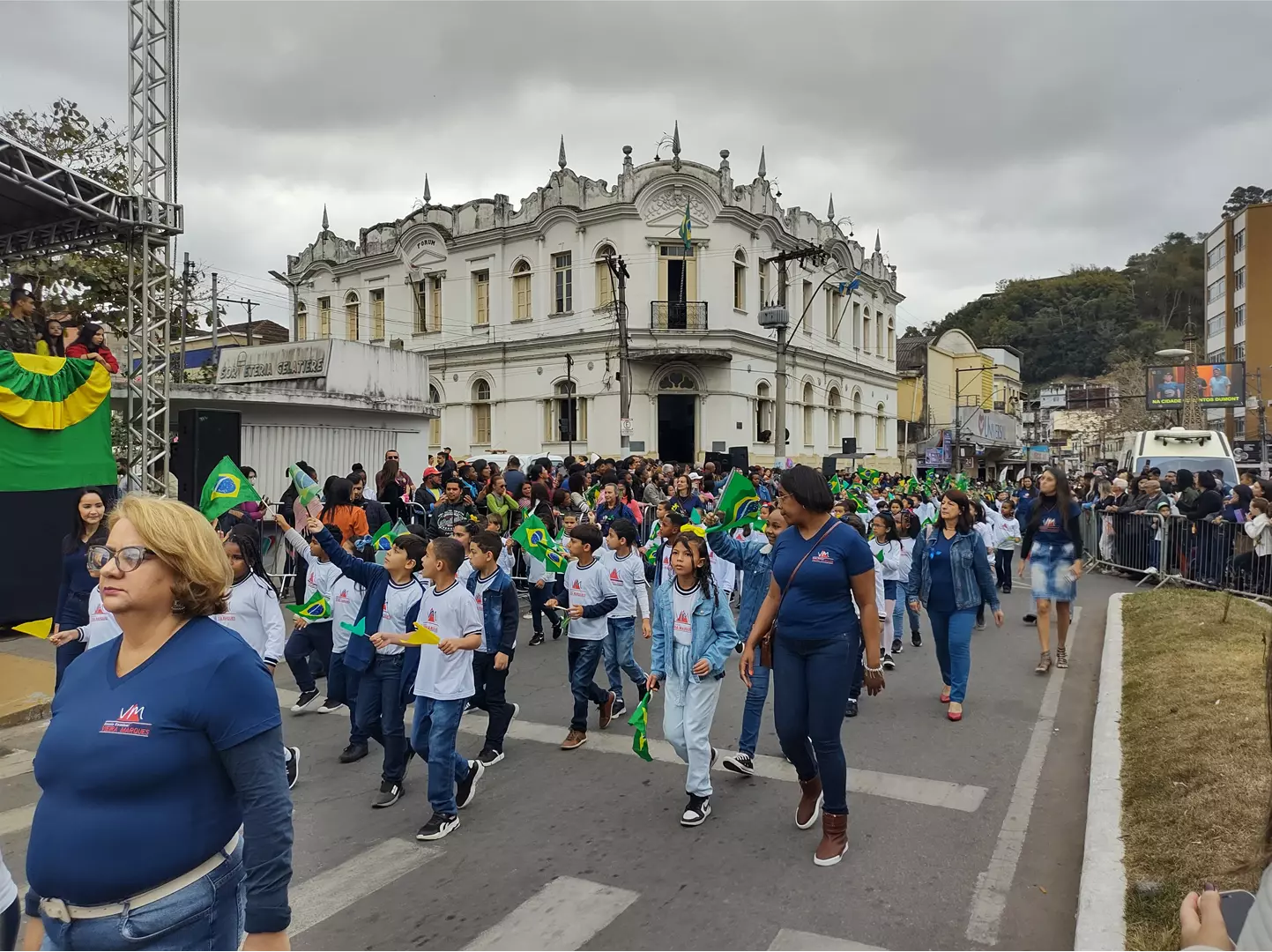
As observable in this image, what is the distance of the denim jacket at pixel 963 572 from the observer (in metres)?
6.93

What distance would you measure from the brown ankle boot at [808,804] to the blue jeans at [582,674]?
2031 mm

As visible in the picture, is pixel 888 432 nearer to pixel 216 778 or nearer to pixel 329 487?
pixel 329 487

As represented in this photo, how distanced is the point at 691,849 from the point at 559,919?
947 mm

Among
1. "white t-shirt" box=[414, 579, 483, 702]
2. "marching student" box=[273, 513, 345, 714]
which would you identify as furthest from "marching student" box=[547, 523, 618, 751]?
"marching student" box=[273, 513, 345, 714]

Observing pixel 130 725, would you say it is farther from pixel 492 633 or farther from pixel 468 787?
pixel 492 633

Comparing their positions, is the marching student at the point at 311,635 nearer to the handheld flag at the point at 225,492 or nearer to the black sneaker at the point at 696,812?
the handheld flag at the point at 225,492

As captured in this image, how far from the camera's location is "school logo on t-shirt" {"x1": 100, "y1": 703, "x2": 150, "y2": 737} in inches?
76.3

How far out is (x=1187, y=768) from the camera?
16.3ft

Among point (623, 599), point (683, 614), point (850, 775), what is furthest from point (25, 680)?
point (850, 775)

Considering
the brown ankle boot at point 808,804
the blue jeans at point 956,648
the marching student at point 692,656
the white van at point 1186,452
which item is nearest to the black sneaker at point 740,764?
the marching student at point 692,656

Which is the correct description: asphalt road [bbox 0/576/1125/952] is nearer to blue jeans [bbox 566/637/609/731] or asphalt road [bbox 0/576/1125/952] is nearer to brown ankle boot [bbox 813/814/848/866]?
brown ankle boot [bbox 813/814/848/866]

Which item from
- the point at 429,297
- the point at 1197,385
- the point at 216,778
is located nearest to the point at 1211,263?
the point at 1197,385

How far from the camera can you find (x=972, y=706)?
7266 millimetres

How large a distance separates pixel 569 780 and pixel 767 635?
5.77 feet
